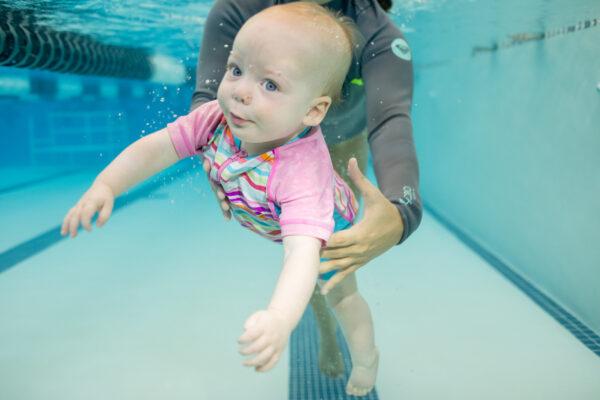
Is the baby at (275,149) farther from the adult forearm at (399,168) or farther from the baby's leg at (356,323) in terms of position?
the baby's leg at (356,323)

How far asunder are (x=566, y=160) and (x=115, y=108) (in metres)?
29.3

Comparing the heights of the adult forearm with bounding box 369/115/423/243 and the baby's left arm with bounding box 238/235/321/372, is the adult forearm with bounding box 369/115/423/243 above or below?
below

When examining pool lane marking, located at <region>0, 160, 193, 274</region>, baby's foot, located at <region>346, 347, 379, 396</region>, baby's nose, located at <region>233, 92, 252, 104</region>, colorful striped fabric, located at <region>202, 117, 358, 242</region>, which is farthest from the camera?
pool lane marking, located at <region>0, 160, 193, 274</region>

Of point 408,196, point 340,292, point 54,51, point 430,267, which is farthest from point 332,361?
point 54,51

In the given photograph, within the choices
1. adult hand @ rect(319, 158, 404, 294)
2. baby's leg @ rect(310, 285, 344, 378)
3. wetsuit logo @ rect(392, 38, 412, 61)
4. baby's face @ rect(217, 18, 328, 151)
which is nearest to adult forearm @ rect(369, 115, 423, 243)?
adult hand @ rect(319, 158, 404, 294)

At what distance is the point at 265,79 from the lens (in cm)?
178

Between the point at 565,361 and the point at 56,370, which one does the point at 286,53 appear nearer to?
the point at 56,370

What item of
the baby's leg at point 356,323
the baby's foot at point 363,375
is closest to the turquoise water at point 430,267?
the baby's foot at point 363,375

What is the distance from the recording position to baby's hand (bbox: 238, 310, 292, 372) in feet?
4.66

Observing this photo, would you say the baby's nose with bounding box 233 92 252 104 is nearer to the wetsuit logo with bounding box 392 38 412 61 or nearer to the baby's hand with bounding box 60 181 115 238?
the baby's hand with bounding box 60 181 115 238

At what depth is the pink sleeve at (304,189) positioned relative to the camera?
1.73m

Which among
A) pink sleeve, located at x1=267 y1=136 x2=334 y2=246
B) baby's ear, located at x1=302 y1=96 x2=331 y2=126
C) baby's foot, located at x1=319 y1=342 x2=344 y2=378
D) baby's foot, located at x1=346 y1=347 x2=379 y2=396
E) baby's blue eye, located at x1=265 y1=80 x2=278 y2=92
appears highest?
baby's blue eye, located at x1=265 y1=80 x2=278 y2=92

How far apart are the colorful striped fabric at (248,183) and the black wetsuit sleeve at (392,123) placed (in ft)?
0.69

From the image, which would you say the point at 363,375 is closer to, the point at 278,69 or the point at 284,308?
the point at 284,308
